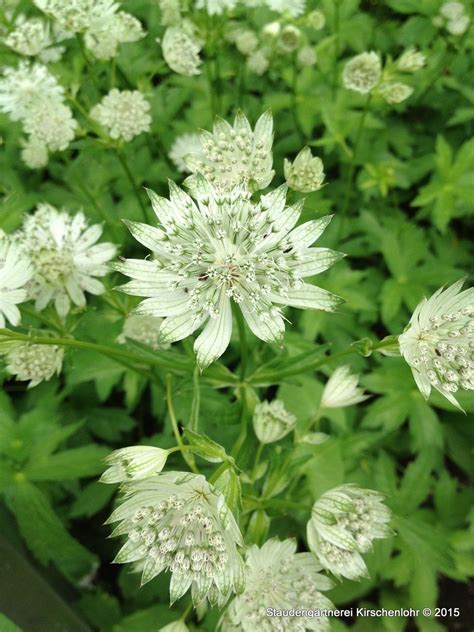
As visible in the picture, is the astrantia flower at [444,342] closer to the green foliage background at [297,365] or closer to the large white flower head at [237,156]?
the green foliage background at [297,365]

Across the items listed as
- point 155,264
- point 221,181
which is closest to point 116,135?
point 221,181

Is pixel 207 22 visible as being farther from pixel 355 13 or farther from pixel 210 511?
pixel 210 511

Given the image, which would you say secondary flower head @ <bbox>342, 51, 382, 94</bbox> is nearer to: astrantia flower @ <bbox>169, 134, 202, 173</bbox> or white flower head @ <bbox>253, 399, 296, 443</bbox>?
astrantia flower @ <bbox>169, 134, 202, 173</bbox>

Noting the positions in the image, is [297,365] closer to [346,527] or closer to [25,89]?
[346,527]

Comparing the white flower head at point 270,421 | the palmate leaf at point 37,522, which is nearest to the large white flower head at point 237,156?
the white flower head at point 270,421

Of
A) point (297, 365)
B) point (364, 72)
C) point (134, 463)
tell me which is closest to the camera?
point (134, 463)

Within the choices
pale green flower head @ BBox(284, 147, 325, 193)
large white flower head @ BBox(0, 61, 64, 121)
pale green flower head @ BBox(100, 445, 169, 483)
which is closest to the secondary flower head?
pale green flower head @ BBox(284, 147, 325, 193)

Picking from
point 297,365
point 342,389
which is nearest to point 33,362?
point 297,365
